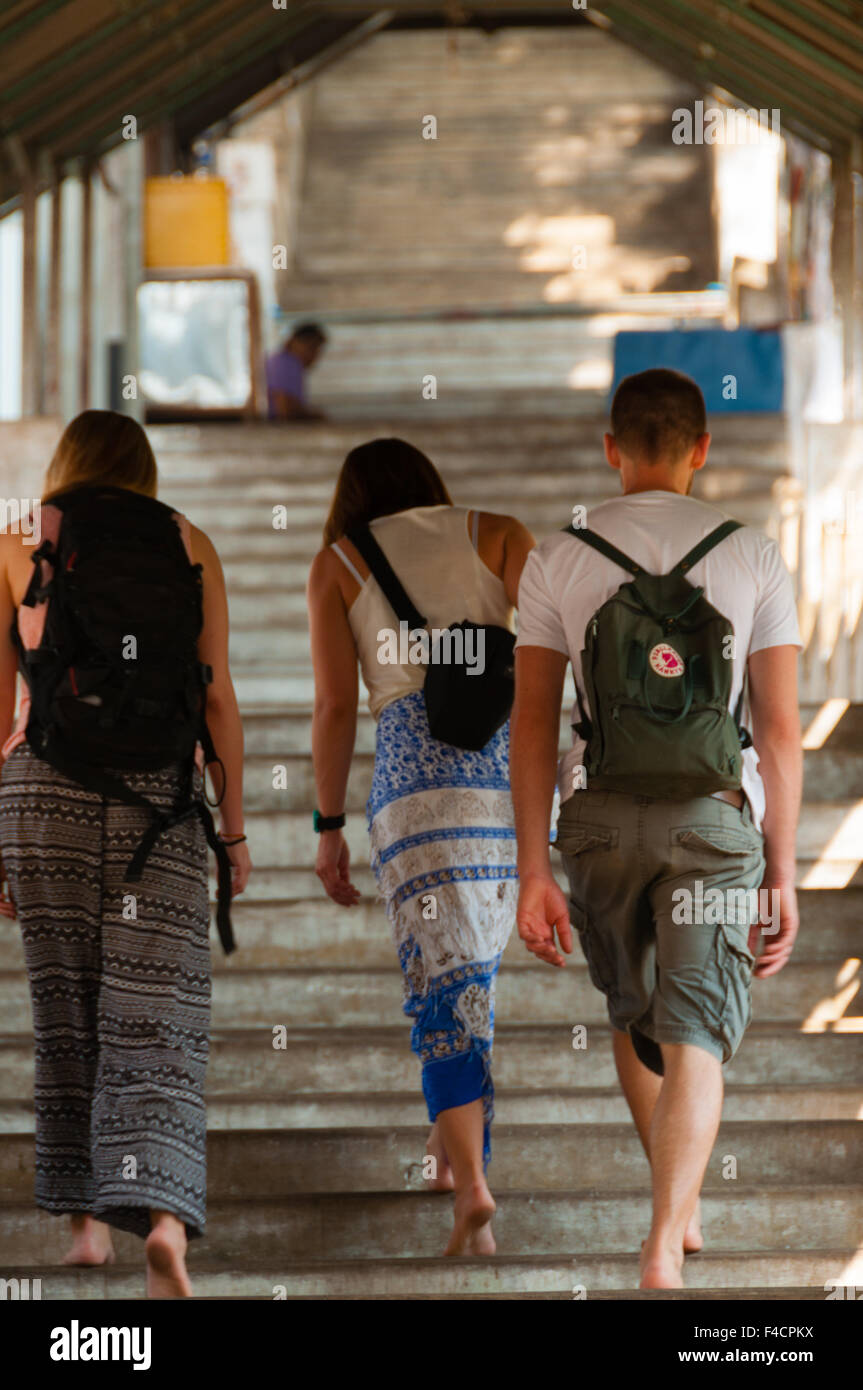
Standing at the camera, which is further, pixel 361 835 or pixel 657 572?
pixel 361 835

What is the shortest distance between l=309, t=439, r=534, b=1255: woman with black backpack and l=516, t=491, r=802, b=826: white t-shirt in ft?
1.26

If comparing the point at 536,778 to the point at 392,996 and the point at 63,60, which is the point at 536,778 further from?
the point at 63,60

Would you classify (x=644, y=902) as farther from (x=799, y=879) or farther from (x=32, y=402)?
(x=32, y=402)

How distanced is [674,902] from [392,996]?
1.88m

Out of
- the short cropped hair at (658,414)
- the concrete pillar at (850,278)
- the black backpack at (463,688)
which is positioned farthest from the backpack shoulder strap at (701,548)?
the concrete pillar at (850,278)

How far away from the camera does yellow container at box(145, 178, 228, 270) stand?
12.6 meters

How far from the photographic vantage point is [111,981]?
3371 mm

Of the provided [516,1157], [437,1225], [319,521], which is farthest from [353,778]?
[319,521]

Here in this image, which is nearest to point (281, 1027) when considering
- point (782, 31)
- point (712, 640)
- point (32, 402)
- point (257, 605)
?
point (712, 640)

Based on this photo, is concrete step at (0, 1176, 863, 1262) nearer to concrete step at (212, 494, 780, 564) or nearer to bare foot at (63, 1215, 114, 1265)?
bare foot at (63, 1215, 114, 1265)

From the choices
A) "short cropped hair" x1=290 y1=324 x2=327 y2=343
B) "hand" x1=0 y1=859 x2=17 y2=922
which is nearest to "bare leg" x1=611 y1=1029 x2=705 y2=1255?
"hand" x1=0 y1=859 x2=17 y2=922
